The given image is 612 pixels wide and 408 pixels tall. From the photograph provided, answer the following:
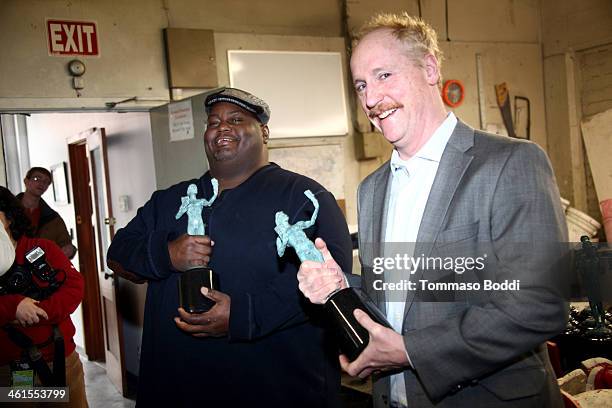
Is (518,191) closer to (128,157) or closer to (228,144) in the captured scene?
(228,144)

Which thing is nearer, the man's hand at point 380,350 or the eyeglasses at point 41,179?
the man's hand at point 380,350

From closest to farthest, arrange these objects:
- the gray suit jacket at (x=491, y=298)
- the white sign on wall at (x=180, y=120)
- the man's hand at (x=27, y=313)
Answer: the gray suit jacket at (x=491, y=298), the man's hand at (x=27, y=313), the white sign on wall at (x=180, y=120)

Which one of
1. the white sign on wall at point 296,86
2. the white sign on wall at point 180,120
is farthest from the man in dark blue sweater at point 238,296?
the white sign on wall at point 296,86

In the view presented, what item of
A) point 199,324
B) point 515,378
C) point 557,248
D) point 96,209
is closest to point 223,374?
point 199,324

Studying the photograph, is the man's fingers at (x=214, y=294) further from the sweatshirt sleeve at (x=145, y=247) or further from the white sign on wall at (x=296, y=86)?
the white sign on wall at (x=296, y=86)

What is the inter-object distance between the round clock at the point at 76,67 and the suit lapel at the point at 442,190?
316 cm

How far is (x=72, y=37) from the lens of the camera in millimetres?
3756

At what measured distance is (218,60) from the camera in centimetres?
428

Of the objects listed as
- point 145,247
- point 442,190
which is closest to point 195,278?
point 145,247

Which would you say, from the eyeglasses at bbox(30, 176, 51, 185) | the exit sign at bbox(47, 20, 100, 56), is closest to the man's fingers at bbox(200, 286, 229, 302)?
the exit sign at bbox(47, 20, 100, 56)

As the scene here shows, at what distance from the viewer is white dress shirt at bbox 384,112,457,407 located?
1.29 m

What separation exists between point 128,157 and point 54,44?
44.5 inches

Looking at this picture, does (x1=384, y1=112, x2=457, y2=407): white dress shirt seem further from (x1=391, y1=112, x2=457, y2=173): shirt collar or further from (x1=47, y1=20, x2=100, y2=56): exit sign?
(x1=47, y1=20, x2=100, y2=56): exit sign

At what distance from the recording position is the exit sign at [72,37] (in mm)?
3707
